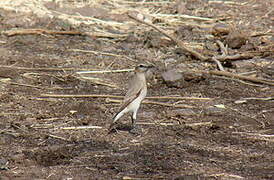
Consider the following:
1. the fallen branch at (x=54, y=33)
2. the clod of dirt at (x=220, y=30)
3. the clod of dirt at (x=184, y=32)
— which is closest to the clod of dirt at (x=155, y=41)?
the clod of dirt at (x=184, y=32)

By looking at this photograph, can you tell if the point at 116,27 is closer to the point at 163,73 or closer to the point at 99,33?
the point at 99,33

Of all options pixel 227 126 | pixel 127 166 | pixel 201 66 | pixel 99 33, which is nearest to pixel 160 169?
pixel 127 166

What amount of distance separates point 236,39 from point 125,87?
3169 millimetres

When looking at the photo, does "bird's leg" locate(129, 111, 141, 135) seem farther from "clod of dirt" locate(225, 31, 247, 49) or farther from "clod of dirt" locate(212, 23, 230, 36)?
"clod of dirt" locate(212, 23, 230, 36)

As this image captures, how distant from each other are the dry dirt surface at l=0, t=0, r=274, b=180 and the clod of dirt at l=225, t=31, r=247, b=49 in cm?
2

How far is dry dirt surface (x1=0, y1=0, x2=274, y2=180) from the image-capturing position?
24.3 ft

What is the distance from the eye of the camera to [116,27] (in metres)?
14.2

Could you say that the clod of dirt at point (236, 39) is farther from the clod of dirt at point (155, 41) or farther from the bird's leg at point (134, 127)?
the bird's leg at point (134, 127)

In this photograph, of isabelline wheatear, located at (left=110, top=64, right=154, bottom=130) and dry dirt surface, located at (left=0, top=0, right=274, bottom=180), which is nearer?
dry dirt surface, located at (left=0, top=0, right=274, bottom=180)

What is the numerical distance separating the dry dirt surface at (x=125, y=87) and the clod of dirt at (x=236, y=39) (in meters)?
0.02

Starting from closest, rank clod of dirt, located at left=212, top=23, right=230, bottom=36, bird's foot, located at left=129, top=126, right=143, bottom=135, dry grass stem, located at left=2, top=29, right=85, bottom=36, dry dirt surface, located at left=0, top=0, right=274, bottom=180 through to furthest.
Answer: dry dirt surface, located at left=0, top=0, right=274, bottom=180 → bird's foot, located at left=129, top=126, right=143, bottom=135 → dry grass stem, located at left=2, top=29, right=85, bottom=36 → clod of dirt, located at left=212, top=23, right=230, bottom=36

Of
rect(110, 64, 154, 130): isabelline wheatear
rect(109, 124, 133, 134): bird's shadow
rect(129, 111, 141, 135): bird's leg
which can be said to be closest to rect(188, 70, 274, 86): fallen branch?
rect(110, 64, 154, 130): isabelline wheatear

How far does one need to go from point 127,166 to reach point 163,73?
3.98 metres

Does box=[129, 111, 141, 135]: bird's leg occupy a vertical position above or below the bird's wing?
below
